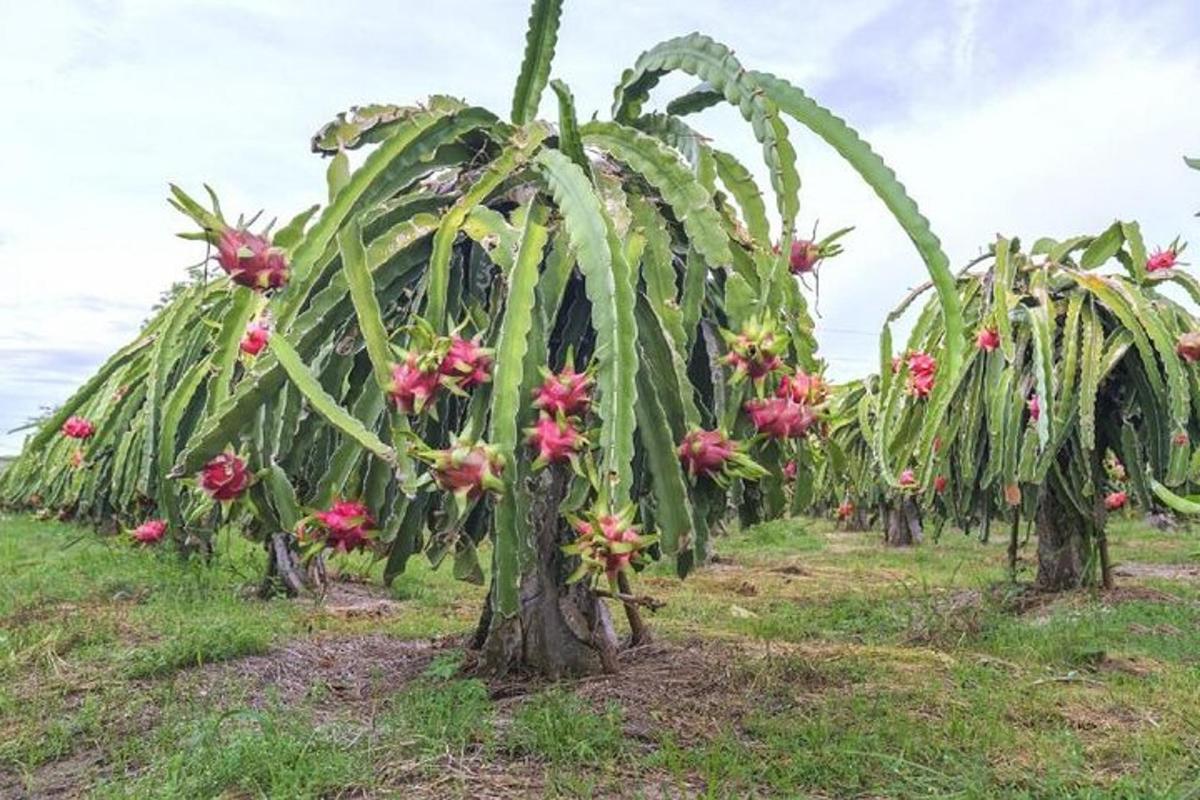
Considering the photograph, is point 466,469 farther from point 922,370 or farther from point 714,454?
point 922,370

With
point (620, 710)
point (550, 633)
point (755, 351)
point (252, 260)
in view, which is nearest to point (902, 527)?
point (550, 633)

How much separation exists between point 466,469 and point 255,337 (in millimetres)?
963

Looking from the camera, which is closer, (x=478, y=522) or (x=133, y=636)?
(x=478, y=522)

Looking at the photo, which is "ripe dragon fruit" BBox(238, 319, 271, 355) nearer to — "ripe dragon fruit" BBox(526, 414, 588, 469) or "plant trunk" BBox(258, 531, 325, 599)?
"ripe dragon fruit" BBox(526, 414, 588, 469)

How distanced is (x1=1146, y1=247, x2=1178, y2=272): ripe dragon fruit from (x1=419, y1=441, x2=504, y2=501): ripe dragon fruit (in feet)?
16.0

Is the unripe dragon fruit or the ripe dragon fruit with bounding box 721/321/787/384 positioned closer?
the unripe dragon fruit

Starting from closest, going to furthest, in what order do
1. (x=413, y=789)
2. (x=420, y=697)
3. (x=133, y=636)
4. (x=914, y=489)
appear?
(x=413, y=789) < (x=420, y=697) < (x=133, y=636) < (x=914, y=489)

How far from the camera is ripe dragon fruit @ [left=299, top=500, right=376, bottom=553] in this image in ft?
8.84

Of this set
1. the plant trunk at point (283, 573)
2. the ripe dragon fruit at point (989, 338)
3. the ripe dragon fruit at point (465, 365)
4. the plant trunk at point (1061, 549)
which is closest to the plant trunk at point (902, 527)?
the plant trunk at point (1061, 549)

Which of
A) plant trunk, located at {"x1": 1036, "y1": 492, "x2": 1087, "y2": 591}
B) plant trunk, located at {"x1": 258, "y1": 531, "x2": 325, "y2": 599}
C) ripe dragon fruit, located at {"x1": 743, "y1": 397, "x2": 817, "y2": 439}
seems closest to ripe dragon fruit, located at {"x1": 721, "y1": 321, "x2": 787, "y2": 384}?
ripe dragon fruit, located at {"x1": 743, "y1": 397, "x2": 817, "y2": 439}

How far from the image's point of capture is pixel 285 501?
9.18ft

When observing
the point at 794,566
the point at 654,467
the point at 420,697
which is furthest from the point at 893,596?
the point at 654,467

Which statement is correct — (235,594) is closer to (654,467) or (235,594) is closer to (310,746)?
(310,746)

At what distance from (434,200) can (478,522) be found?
0.99 meters
